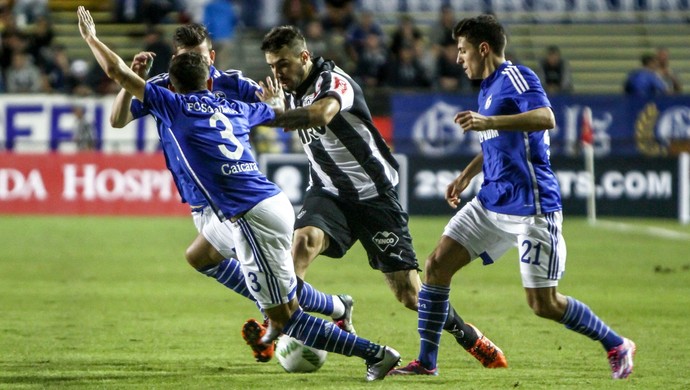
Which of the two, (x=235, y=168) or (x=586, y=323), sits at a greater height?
(x=235, y=168)

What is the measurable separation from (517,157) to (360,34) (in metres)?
15.4

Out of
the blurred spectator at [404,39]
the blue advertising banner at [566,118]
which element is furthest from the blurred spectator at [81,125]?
the blurred spectator at [404,39]

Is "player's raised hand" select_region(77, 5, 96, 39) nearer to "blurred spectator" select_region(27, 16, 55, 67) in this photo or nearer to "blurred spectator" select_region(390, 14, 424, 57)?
"blurred spectator" select_region(390, 14, 424, 57)

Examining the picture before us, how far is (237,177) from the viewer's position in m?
7.05

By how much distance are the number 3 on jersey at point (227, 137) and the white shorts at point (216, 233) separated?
39.0 inches

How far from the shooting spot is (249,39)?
79.4 feet

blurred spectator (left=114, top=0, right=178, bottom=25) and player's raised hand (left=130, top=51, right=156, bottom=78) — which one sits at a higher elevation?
player's raised hand (left=130, top=51, right=156, bottom=78)

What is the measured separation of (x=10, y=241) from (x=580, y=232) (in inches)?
318

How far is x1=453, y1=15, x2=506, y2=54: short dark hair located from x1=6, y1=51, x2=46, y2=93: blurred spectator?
15480mm

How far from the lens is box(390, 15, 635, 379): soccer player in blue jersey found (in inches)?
291

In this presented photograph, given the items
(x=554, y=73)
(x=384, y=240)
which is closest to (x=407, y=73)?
(x=554, y=73)

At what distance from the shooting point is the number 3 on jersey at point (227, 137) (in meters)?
6.99

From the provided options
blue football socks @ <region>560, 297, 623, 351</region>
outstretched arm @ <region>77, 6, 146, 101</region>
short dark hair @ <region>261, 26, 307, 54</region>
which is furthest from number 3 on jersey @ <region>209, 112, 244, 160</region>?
blue football socks @ <region>560, 297, 623, 351</region>

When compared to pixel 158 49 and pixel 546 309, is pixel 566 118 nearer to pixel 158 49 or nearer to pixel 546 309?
pixel 158 49
